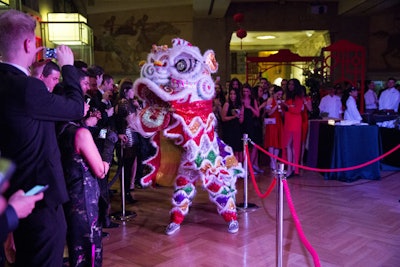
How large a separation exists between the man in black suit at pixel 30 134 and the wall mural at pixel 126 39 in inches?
413

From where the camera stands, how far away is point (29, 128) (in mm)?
1536

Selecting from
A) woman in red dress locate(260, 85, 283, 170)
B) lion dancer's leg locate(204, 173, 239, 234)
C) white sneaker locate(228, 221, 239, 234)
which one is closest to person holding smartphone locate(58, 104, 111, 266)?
lion dancer's leg locate(204, 173, 239, 234)

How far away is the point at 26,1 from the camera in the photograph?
8.00 meters

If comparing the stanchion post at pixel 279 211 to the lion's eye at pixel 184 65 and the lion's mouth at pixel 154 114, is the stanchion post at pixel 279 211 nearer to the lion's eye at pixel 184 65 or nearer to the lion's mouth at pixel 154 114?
the lion's mouth at pixel 154 114

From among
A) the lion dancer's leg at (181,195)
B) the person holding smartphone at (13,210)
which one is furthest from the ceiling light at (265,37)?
the person holding smartphone at (13,210)

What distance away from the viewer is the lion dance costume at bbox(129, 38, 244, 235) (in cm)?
348

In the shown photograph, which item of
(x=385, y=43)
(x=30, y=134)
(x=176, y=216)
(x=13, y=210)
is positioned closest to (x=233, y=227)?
(x=176, y=216)

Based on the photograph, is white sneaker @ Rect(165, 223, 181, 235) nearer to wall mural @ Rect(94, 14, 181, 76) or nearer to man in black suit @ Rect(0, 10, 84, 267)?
man in black suit @ Rect(0, 10, 84, 267)

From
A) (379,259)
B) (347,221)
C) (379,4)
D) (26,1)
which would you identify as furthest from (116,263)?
(379,4)

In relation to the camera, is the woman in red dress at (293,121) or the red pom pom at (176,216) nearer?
the red pom pom at (176,216)

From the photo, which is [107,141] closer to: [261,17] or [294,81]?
[294,81]

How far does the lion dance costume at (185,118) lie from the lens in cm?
348

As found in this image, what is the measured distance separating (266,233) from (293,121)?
2520mm

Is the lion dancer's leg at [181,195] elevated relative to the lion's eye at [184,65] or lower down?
lower down
